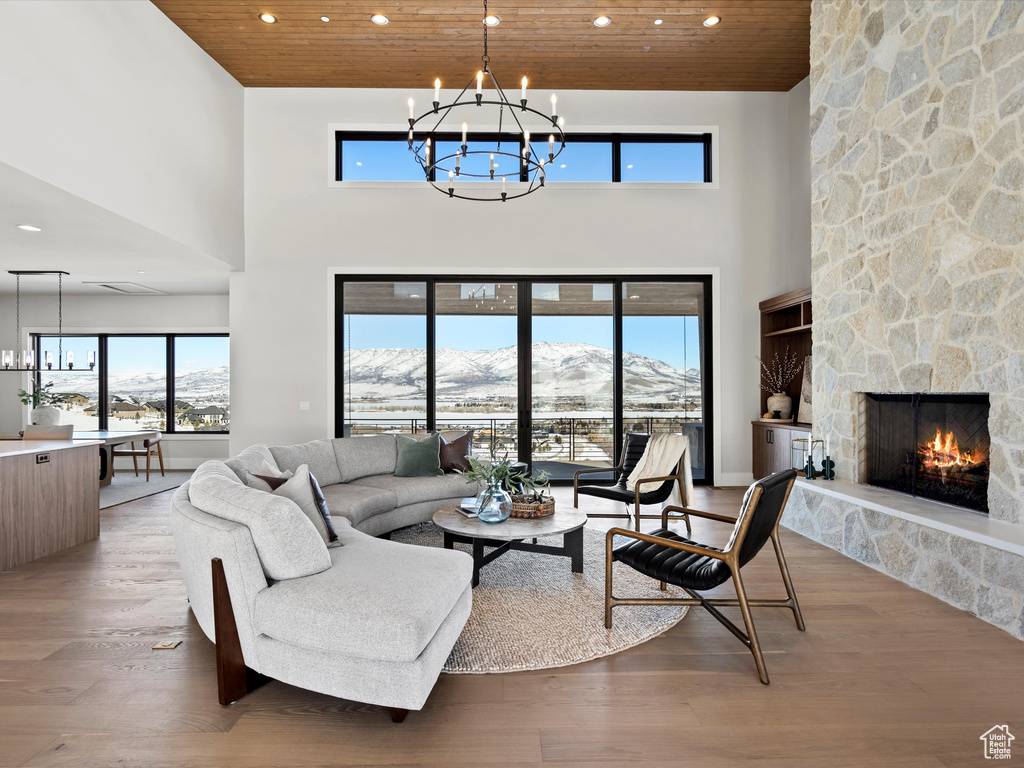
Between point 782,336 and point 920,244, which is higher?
point 920,244

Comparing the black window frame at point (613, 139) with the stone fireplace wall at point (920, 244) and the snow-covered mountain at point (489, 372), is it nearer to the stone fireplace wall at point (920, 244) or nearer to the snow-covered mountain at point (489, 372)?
the stone fireplace wall at point (920, 244)

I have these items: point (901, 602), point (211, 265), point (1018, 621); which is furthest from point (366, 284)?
point (1018, 621)

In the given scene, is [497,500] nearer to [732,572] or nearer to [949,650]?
[732,572]

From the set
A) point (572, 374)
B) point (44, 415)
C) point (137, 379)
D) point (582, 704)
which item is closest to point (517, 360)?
point (572, 374)

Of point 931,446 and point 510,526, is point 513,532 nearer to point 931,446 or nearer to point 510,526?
point 510,526

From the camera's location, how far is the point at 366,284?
6727 millimetres

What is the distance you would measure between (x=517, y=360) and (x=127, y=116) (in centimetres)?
427

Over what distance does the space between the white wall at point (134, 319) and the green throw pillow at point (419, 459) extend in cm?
491

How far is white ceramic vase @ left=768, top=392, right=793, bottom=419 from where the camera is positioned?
20.7ft

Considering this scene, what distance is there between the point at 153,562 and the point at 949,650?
478 cm

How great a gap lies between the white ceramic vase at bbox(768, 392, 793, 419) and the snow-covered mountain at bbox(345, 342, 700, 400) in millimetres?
1404

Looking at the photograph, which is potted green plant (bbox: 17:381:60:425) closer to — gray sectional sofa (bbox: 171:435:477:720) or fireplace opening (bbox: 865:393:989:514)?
gray sectional sofa (bbox: 171:435:477:720)

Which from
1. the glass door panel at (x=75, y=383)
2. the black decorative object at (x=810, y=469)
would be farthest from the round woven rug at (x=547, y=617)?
the glass door panel at (x=75, y=383)

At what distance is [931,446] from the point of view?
395 cm
